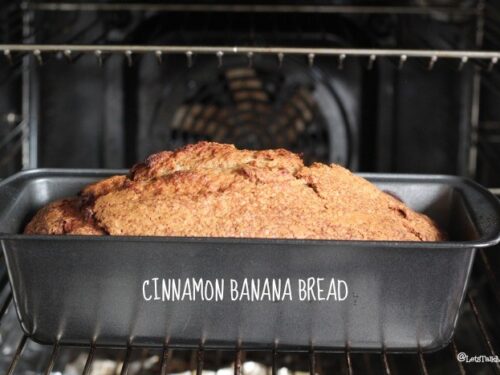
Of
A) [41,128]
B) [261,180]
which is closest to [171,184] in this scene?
[261,180]

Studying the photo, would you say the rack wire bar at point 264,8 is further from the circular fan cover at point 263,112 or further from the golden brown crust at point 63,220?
the golden brown crust at point 63,220

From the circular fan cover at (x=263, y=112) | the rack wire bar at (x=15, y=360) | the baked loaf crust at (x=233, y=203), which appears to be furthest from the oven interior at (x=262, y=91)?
the rack wire bar at (x=15, y=360)

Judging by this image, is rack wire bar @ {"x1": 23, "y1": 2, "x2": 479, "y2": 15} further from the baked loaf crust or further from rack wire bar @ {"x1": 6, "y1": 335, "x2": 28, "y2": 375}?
rack wire bar @ {"x1": 6, "y1": 335, "x2": 28, "y2": 375}

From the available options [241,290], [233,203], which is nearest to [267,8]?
[233,203]

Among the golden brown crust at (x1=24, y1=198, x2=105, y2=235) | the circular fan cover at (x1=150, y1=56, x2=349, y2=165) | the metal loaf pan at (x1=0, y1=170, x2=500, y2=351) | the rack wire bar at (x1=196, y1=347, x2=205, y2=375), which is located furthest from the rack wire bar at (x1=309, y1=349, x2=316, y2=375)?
the circular fan cover at (x1=150, y1=56, x2=349, y2=165)

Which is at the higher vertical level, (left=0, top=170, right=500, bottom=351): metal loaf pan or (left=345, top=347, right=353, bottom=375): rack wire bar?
(left=0, top=170, right=500, bottom=351): metal loaf pan

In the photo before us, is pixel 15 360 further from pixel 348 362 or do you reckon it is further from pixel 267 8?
pixel 267 8
